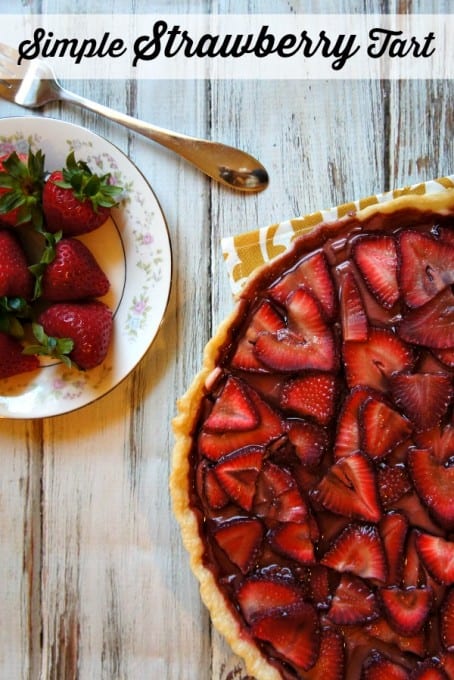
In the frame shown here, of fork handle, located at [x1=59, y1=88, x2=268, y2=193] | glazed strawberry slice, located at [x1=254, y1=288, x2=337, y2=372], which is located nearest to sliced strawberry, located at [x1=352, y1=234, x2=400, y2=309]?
glazed strawberry slice, located at [x1=254, y1=288, x2=337, y2=372]

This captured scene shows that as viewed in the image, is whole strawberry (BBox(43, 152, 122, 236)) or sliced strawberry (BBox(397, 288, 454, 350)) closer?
sliced strawberry (BBox(397, 288, 454, 350))

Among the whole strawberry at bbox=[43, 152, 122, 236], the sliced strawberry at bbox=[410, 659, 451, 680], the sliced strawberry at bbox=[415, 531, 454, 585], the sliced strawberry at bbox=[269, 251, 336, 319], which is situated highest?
the whole strawberry at bbox=[43, 152, 122, 236]

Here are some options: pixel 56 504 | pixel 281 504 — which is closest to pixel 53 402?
pixel 56 504

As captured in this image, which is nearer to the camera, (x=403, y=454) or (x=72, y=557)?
(x=403, y=454)

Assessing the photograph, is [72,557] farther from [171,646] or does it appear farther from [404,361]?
[404,361]

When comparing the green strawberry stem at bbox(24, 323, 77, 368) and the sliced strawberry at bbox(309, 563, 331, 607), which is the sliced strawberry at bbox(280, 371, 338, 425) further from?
A: the green strawberry stem at bbox(24, 323, 77, 368)

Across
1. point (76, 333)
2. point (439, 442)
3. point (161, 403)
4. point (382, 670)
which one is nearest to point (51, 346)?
point (76, 333)
